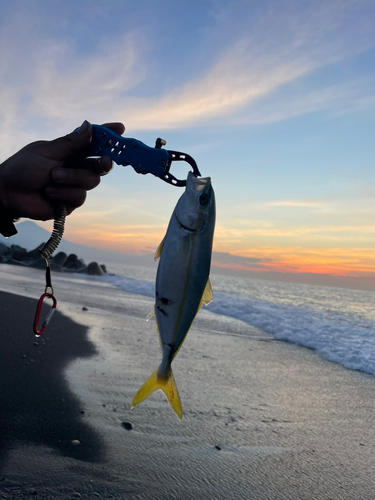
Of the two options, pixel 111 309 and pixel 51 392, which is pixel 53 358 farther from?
pixel 111 309

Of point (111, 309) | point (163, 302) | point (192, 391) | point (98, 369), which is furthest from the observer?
point (111, 309)

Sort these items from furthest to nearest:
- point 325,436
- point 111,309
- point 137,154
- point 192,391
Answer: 1. point 111,309
2. point 192,391
3. point 325,436
4. point 137,154

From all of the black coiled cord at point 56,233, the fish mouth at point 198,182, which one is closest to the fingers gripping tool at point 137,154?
the fish mouth at point 198,182

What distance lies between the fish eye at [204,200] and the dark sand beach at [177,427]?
2.25 m

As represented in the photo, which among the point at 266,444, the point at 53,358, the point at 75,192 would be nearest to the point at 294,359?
the point at 266,444

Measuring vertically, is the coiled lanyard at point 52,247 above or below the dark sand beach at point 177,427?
above

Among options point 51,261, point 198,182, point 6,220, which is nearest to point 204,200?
point 198,182

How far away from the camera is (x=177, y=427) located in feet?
12.6

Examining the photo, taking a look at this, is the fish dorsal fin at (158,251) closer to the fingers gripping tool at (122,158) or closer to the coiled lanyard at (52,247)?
the fingers gripping tool at (122,158)

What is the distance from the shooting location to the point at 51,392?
4242 millimetres

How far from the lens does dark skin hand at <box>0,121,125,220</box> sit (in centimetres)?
248

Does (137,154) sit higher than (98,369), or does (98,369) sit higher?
(137,154)

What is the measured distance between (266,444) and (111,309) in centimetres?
938

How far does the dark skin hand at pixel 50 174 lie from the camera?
248cm
